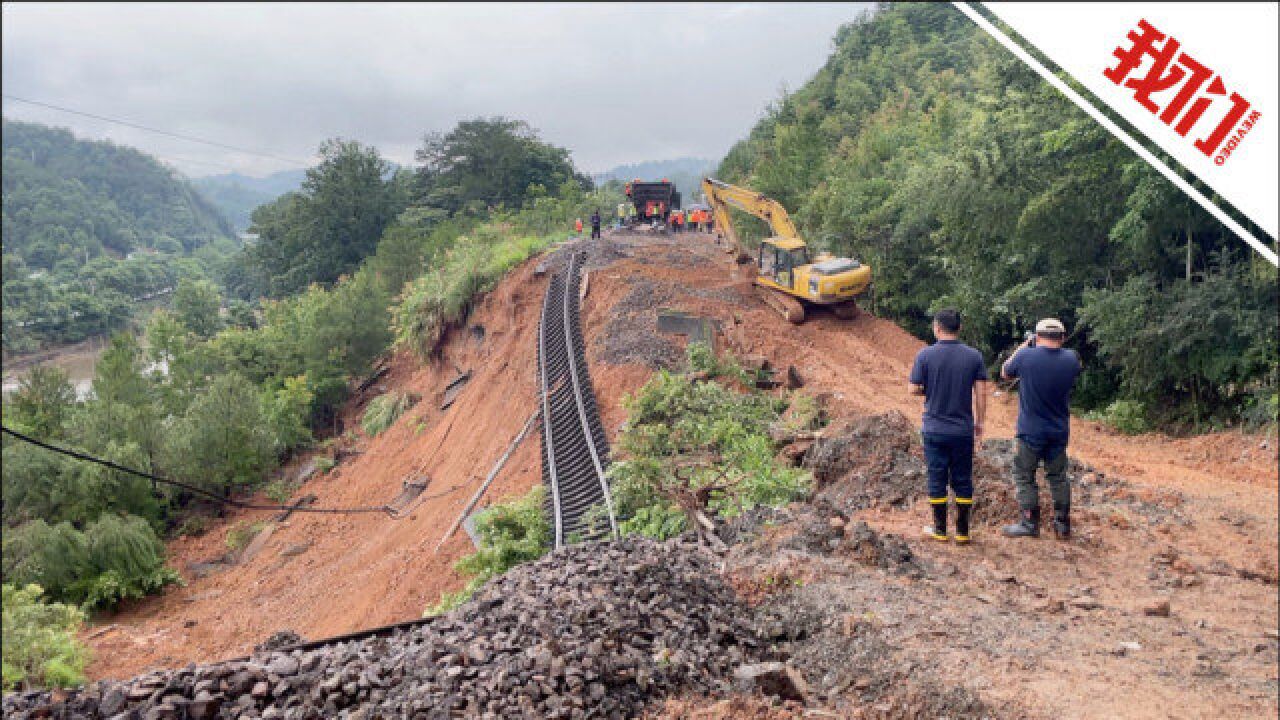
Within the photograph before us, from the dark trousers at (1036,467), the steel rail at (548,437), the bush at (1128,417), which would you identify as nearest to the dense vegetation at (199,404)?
the steel rail at (548,437)

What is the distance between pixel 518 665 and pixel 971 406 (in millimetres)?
3534

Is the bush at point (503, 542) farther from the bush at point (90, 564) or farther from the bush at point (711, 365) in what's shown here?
the bush at point (90, 564)

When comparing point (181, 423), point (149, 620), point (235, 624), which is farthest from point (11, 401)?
point (235, 624)

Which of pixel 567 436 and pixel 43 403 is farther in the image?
pixel 43 403

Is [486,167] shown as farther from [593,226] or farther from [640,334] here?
[640,334]

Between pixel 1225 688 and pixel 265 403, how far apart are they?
23.5m

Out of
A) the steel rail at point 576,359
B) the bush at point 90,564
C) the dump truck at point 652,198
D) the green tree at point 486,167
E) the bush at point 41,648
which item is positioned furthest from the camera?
the green tree at point 486,167

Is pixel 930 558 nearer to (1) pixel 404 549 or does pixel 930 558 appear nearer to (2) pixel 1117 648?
(2) pixel 1117 648

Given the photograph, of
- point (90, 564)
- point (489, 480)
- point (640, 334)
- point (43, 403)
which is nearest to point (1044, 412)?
point (489, 480)

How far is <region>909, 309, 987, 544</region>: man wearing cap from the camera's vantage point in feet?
17.8

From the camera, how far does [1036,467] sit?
226 inches

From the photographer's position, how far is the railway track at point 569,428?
29.7 feet

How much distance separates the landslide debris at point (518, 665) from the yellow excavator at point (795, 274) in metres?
11.5

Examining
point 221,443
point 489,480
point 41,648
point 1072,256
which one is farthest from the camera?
point 221,443
